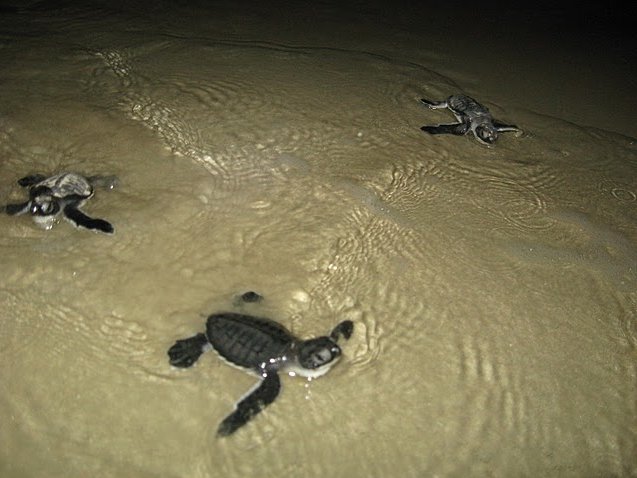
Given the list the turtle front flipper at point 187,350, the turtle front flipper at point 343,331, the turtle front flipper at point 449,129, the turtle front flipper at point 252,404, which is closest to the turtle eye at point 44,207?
the turtle front flipper at point 187,350

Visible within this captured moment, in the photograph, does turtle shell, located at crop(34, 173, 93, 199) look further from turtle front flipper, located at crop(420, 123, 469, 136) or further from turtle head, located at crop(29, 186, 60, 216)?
turtle front flipper, located at crop(420, 123, 469, 136)

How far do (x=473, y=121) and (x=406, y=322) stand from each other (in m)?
1.76

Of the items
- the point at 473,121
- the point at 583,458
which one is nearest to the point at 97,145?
the point at 473,121

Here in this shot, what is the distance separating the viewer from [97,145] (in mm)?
2604

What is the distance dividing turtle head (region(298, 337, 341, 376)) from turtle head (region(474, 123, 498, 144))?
2.01 metres

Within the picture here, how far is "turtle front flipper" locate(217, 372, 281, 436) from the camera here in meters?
1.49

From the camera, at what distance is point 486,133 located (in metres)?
2.95

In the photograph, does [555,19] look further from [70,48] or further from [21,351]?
[21,351]

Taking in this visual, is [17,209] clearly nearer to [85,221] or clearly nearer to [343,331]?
[85,221]

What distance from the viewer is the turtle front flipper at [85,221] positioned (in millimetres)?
2047

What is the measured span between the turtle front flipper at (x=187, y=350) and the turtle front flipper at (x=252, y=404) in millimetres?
244

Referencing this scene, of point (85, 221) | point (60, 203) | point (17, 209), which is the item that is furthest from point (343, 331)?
point (17, 209)

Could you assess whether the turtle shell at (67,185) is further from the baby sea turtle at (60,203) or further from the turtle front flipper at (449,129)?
the turtle front flipper at (449,129)

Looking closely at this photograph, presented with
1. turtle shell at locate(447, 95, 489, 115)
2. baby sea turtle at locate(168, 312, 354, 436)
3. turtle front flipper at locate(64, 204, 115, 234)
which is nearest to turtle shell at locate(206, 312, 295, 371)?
baby sea turtle at locate(168, 312, 354, 436)
